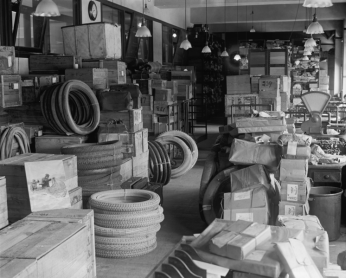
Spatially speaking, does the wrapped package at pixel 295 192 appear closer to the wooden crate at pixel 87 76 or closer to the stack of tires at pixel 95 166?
the stack of tires at pixel 95 166

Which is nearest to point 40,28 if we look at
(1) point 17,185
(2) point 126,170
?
(2) point 126,170

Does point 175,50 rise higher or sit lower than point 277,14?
lower

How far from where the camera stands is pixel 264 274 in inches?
93.3

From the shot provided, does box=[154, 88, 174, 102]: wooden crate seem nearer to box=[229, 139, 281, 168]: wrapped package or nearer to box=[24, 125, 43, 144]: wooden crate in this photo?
box=[24, 125, 43, 144]: wooden crate

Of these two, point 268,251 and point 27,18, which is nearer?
point 268,251

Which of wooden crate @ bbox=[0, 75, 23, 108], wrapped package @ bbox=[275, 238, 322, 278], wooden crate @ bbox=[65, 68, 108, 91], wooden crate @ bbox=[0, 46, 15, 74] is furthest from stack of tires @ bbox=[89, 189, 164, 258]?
wrapped package @ bbox=[275, 238, 322, 278]

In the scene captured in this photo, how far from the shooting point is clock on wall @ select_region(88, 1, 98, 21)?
10.6 m

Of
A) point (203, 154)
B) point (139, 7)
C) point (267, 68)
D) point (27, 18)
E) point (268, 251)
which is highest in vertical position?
point (139, 7)

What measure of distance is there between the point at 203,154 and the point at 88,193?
19.6ft

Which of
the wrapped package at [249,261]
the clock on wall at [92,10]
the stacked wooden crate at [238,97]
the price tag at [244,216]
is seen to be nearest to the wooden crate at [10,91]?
the price tag at [244,216]

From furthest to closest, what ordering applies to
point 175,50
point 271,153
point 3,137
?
point 175,50, point 3,137, point 271,153

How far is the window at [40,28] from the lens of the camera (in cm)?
824

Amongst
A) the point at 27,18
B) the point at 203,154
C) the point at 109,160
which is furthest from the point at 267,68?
the point at 109,160

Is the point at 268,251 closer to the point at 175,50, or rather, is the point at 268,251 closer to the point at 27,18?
the point at 27,18
